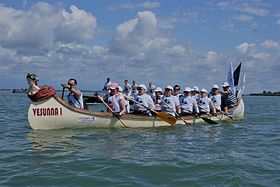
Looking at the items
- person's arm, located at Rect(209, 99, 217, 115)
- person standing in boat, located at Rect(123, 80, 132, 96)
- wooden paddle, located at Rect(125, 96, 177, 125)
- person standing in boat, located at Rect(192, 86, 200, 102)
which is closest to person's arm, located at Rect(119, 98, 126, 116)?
wooden paddle, located at Rect(125, 96, 177, 125)

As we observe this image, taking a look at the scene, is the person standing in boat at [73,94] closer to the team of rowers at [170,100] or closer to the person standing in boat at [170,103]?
the team of rowers at [170,100]

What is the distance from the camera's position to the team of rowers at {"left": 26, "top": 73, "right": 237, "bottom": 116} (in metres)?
13.1

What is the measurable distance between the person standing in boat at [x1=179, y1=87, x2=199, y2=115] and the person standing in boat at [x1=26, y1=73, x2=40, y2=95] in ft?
23.4

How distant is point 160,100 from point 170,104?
1.80ft

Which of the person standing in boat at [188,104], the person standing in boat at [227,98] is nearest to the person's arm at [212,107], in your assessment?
the person standing in boat at [188,104]

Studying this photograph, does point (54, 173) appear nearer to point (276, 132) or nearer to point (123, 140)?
point (123, 140)

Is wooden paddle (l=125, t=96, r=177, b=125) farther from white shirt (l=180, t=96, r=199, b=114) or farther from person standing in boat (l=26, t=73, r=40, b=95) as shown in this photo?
person standing in boat (l=26, t=73, r=40, b=95)

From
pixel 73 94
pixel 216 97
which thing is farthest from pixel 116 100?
pixel 216 97

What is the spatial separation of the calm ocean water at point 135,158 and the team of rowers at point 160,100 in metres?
1.16

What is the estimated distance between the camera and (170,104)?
52.1ft

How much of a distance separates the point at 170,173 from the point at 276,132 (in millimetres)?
8844

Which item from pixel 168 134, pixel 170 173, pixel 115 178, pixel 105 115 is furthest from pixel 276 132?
pixel 115 178

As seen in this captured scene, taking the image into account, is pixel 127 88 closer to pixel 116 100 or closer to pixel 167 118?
pixel 167 118

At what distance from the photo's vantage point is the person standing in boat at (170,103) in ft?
51.7
